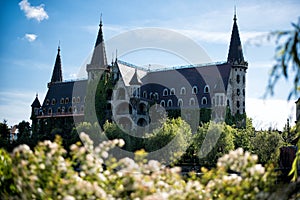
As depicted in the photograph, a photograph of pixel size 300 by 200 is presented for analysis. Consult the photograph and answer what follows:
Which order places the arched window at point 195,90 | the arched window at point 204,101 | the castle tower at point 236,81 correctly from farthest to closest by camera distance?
1. the arched window at point 195,90
2. the castle tower at point 236,81
3. the arched window at point 204,101

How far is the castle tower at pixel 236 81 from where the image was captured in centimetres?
6112

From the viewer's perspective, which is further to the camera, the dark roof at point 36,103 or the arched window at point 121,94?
the dark roof at point 36,103

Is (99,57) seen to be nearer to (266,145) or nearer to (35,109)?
(35,109)

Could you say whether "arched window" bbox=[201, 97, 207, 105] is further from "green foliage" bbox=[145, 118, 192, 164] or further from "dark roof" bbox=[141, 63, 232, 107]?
"green foliage" bbox=[145, 118, 192, 164]

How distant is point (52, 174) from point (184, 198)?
5.57 ft

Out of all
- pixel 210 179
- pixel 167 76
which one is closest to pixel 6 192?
pixel 210 179

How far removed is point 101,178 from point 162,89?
197ft

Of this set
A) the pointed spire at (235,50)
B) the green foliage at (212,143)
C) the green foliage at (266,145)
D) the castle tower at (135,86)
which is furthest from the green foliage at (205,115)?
the green foliage at (212,143)

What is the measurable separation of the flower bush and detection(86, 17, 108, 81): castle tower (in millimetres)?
58927

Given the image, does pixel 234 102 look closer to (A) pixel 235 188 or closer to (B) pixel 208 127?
Answer: (B) pixel 208 127

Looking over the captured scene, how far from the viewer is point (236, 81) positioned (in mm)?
62219

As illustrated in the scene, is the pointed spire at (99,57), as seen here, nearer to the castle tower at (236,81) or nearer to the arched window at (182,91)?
the arched window at (182,91)

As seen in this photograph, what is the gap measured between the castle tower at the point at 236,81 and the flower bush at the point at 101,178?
179 feet

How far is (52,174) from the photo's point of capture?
19.4 feet
